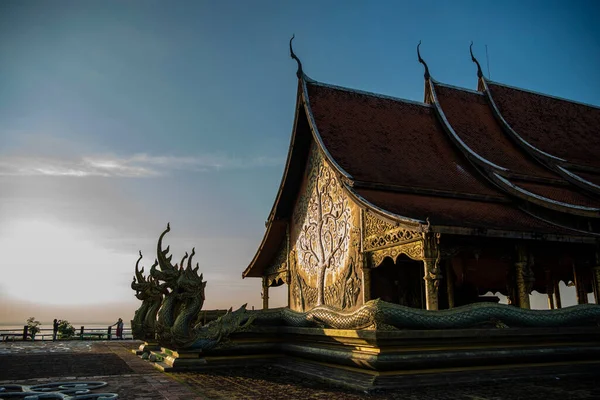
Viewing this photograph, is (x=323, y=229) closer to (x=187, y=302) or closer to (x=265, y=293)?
(x=187, y=302)

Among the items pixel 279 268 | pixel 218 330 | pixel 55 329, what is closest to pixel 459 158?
pixel 279 268

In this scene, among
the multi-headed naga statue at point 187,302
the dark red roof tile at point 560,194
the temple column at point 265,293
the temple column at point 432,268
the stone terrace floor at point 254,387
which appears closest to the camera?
the stone terrace floor at point 254,387

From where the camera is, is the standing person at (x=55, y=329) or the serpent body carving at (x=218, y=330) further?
the standing person at (x=55, y=329)

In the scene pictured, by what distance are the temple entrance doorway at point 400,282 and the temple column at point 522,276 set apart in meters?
2.62

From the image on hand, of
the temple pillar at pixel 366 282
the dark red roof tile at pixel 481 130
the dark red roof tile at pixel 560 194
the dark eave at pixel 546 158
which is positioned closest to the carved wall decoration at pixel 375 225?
the temple pillar at pixel 366 282

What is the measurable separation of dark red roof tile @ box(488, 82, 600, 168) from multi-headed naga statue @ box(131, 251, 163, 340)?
33.5 feet

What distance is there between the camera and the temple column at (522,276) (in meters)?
8.34

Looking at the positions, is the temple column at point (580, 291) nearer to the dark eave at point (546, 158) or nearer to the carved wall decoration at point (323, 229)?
the dark eave at point (546, 158)

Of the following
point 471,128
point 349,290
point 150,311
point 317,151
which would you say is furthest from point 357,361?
point 471,128

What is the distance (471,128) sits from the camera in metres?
13.2

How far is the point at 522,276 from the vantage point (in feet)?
28.1

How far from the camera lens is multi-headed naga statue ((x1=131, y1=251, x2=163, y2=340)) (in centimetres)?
1234

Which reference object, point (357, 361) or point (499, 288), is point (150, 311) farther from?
point (499, 288)

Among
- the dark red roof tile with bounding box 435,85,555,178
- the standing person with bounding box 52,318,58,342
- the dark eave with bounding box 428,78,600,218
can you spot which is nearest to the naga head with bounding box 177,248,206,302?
the dark eave with bounding box 428,78,600,218
